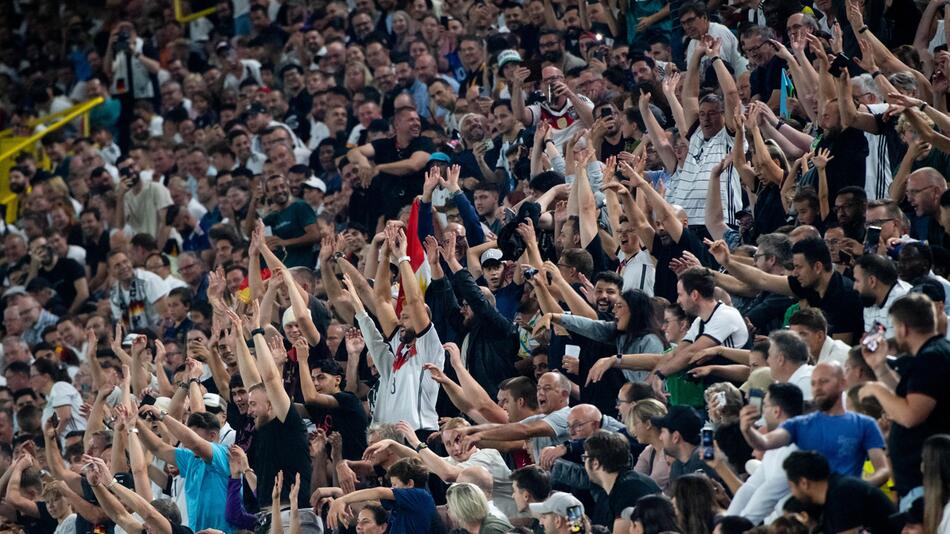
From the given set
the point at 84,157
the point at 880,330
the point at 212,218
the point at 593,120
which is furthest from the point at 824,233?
the point at 84,157

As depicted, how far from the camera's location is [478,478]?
368 inches

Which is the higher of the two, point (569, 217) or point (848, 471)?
point (848, 471)

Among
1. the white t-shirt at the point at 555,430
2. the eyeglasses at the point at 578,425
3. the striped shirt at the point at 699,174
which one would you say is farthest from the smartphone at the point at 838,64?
the eyeglasses at the point at 578,425

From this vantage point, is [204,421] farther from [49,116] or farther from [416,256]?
[49,116]

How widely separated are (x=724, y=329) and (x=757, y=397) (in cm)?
142

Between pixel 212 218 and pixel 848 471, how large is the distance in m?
10.5

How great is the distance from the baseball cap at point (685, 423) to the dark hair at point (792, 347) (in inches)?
24.8

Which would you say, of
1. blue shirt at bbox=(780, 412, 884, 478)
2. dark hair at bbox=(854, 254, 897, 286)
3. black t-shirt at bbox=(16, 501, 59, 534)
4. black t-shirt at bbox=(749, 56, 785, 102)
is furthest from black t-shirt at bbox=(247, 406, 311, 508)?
black t-shirt at bbox=(749, 56, 785, 102)

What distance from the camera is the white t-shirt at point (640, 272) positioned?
432 inches

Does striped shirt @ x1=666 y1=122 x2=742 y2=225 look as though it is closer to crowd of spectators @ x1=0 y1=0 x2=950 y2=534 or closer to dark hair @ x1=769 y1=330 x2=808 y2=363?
crowd of spectators @ x1=0 y1=0 x2=950 y2=534

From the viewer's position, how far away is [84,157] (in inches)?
752

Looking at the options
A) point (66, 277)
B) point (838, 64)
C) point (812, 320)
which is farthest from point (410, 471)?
point (66, 277)

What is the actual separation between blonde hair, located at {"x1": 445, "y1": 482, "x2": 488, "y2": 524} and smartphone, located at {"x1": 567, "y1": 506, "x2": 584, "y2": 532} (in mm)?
799

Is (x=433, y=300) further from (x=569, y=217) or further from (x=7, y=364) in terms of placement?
(x=7, y=364)
